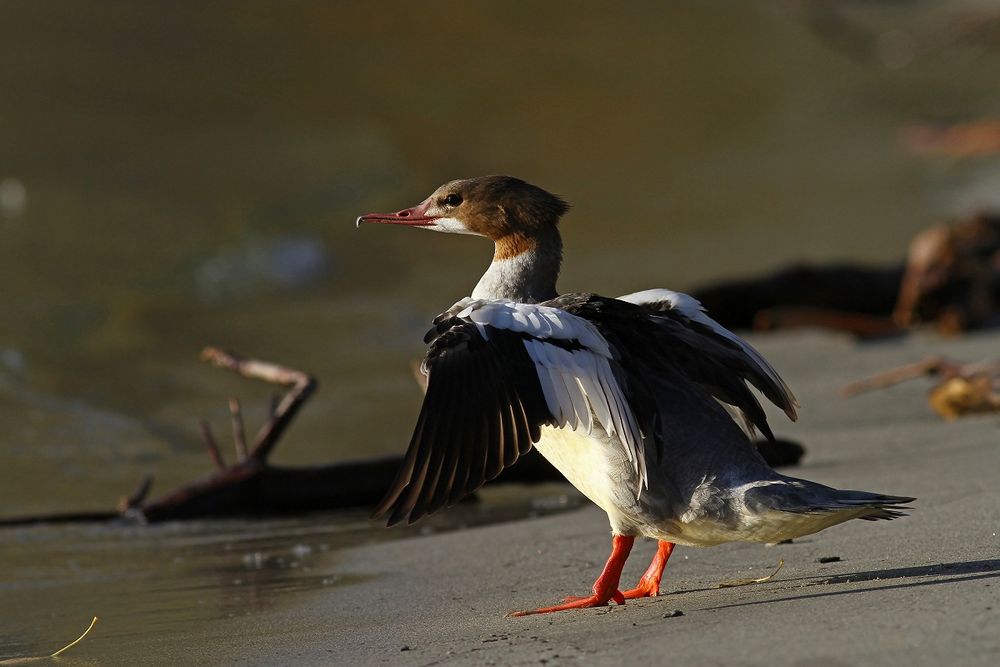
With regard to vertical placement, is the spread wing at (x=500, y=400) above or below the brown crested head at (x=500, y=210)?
below

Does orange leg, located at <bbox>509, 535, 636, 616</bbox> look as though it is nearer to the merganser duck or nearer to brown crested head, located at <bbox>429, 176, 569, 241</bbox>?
the merganser duck

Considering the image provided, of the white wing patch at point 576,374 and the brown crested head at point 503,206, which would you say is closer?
the white wing patch at point 576,374

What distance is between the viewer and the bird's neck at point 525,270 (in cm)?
525

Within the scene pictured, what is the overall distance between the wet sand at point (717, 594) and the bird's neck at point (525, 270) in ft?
3.16

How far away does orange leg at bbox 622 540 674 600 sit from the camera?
4539mm

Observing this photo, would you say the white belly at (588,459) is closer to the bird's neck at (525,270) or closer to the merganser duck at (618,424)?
the merganser duck at (618,424)

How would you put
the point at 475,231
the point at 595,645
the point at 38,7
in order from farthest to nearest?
1. the point at 38,7
2. the point at 475,231
3. the point at 595,645

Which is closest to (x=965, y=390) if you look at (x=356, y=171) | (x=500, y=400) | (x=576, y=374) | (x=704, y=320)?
(x=704, y=320)

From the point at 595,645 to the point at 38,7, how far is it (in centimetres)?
1576

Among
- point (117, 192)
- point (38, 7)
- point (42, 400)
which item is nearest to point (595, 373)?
point (42, 400)

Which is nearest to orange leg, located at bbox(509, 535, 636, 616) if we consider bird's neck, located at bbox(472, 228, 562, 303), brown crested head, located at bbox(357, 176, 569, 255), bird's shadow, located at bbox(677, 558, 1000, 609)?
bird's shadow, located at bbox(677, 558, 1000, 609)

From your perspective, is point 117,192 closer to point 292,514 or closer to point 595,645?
point 292,514

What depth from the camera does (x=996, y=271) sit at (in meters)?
10.4

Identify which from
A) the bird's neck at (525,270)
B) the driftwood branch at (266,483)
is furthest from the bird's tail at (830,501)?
the driftwood branch at (266,483)
